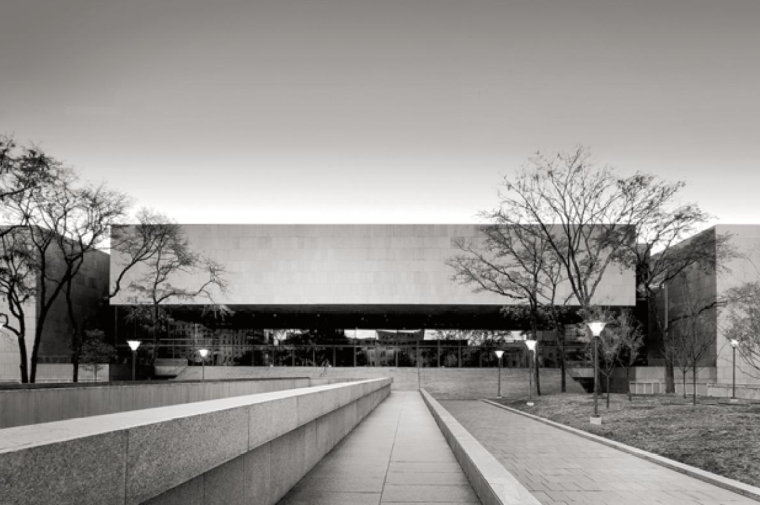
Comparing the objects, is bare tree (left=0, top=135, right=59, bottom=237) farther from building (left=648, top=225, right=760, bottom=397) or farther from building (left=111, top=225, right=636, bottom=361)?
building (left=648, top=225, right=760, bottom=397)

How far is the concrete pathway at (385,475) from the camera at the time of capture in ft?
26.5

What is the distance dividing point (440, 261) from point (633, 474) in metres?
54.7

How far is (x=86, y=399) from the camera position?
66.2 feet

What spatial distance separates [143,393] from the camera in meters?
24.6

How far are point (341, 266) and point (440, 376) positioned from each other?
14.1 m

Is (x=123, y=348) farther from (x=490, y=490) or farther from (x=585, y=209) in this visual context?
(x=490, y=490)

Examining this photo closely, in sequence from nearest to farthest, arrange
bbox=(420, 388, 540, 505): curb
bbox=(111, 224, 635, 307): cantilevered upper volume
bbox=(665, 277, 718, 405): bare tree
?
bbox=(420, 388, 540, 505): curb, bbox=(665, 277, 718, 405): bare tree, bbox=(111, 224, 635, 307): cantilevered upper volume

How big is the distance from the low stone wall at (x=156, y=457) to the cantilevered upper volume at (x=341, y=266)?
203 feet

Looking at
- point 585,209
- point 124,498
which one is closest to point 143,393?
point 124,498

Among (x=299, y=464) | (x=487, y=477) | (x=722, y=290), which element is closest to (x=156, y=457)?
(x=487, y=477)

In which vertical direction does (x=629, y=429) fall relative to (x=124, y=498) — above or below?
below

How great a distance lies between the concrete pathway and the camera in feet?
26.5

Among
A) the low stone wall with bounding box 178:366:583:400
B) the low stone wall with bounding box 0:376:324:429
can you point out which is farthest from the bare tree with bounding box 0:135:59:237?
the low stone wall with bounding box 178:366:583:400

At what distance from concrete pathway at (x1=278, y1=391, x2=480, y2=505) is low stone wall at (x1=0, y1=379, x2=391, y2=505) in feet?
2.55
